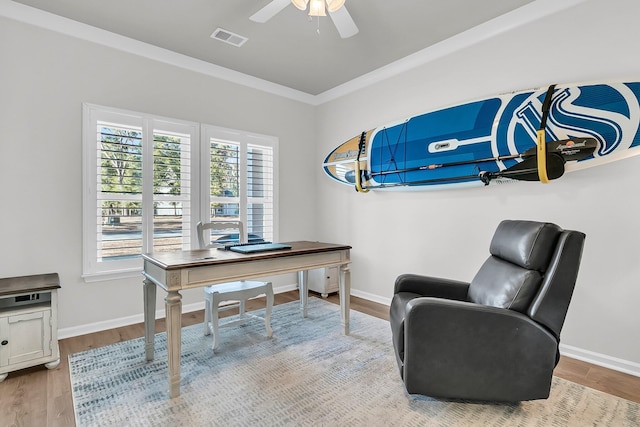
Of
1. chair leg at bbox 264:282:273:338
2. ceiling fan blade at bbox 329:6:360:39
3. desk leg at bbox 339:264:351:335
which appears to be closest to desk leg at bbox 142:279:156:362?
chair leg at bbox 264:282:273:338

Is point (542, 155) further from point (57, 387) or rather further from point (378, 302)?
point (57, 387)

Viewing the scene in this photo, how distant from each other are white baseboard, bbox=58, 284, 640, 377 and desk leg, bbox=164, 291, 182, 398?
1.54m

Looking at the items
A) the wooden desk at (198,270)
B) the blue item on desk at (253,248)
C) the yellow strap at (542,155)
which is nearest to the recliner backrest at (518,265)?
the yellow strap at (542,155)

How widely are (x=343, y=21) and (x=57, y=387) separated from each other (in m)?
3.06

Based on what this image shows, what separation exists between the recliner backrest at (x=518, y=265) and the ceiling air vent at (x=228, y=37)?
2.84 metres

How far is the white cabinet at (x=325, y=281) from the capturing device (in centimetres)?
398

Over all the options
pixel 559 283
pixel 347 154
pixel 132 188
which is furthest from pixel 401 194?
pixel 132 188

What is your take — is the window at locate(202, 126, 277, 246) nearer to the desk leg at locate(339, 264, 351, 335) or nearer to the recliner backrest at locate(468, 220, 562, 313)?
the desk leg at locate(339, 264, 351, 335)

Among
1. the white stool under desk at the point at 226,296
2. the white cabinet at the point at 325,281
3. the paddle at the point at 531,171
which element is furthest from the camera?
the white cabinet at the point at 325,281

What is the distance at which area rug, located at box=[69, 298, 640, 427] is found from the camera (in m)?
1.70

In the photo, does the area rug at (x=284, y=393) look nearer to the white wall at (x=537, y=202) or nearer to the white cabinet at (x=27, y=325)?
the white cabinet at (x=27, y=325)

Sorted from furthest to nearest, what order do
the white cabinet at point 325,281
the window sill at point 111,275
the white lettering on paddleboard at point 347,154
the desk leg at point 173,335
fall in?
the white cabinet at point 325,281 < the white lettering on paddleboard at point 347,154 < the window sill at point 111,275 < the desk leg at point 173,335

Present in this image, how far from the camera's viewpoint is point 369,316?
10.7 ft

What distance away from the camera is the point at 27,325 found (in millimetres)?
2131
